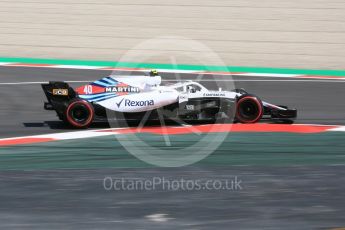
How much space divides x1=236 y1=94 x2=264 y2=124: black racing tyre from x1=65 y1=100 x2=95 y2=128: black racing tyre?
2.86 meters

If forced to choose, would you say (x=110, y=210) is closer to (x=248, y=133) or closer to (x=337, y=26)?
(x=248, y=133)

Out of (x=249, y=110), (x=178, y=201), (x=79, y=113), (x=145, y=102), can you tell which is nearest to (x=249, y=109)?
(x=249, y=110)

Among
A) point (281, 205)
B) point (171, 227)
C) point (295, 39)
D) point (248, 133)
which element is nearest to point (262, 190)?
point (281, 205)

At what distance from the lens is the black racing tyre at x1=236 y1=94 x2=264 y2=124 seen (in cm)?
1486

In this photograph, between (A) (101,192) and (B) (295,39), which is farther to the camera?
(B) (295,39)

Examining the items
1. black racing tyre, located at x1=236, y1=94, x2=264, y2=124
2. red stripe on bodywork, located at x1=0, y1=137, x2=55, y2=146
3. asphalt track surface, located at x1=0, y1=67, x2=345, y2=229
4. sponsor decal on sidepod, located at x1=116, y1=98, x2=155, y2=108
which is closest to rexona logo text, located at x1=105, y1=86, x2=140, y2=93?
sponsor decal on sidepod, located at x1=116, y1=98, x2=155, y2=108

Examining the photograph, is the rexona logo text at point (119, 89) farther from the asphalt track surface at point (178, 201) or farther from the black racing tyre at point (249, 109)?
the asphalt track surface at point (178, 201)

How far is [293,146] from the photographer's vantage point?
12.8m

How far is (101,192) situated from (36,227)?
5.22 feet
